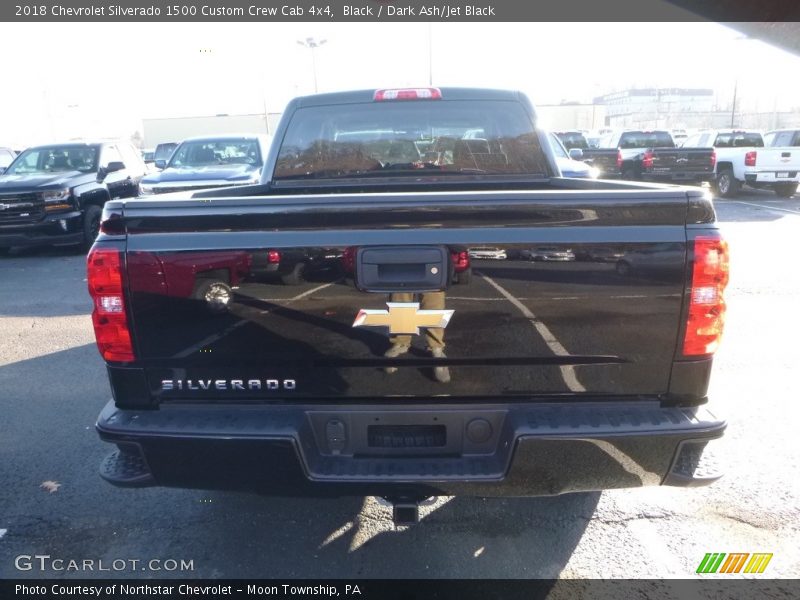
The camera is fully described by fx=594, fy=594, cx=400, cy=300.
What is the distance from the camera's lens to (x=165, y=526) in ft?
9.84

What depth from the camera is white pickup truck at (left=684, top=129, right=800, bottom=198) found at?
16.0 metres

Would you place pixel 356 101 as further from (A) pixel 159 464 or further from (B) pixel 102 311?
(A) pixel 159 464

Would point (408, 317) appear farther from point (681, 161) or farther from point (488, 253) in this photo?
point (681, 161)

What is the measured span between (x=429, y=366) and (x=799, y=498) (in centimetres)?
233

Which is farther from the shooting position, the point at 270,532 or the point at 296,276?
the point at 270,532

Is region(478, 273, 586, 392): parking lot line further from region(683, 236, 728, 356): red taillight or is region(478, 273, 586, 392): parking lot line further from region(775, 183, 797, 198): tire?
region(775, 183, 797, 198): tire

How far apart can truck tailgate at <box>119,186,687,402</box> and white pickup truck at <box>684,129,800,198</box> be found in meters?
17.0

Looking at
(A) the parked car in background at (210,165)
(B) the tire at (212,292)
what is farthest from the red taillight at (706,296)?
(A) the parked car in background at (210,165)

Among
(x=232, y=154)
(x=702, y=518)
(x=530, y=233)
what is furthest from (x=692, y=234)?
(x=232, y=154)

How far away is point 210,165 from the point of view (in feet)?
34.7

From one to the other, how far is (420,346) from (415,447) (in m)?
0.41

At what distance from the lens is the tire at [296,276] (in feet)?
7.01

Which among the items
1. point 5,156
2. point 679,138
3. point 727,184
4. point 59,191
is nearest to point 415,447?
point 59,191

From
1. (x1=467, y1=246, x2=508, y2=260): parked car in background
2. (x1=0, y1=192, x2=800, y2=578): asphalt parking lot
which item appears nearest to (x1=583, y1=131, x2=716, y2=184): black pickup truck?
(x1=0, y1=192, x2=800, y2=578): asphalt parking lot
